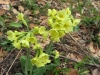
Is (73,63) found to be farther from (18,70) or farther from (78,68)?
(18,70)

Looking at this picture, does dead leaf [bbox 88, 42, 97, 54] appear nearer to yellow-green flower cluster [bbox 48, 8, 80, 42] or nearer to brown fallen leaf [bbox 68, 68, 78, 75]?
brown fallen leaf [bbox 68, 68, 78, 75]

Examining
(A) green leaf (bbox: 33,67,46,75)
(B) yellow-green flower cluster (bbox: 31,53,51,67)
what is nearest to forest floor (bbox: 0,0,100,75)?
(A) green leaf (bbox: 33,67,46,75)

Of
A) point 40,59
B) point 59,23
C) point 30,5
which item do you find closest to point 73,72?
point 40,59

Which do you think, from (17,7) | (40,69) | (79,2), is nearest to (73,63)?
(40,69)

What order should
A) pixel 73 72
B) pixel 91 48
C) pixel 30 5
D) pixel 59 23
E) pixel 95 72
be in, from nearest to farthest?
pixel 59 23 < pixel 73 72 < pixel 95 72 < pixel 91 48 < pixel 30 5

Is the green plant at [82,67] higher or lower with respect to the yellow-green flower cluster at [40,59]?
lower

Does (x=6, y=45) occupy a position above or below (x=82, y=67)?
above

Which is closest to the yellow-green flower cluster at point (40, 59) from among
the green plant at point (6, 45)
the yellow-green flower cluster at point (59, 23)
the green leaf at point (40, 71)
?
the yellow-green flower cluster at point (59, 23)

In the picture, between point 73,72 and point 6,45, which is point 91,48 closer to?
point 73,72

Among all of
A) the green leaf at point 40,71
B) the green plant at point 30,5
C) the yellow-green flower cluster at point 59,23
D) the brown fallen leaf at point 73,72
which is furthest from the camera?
the green plant at point 30,5

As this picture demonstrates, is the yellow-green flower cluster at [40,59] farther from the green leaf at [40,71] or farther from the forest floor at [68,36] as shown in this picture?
the forest floor at [68,36]

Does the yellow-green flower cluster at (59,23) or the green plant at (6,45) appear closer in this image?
the yellow-green flower cluster at (59,23)
